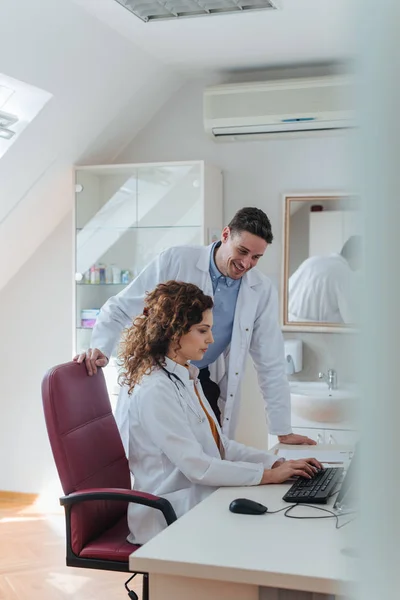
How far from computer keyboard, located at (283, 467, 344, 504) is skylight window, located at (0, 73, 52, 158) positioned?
2281 millimetres

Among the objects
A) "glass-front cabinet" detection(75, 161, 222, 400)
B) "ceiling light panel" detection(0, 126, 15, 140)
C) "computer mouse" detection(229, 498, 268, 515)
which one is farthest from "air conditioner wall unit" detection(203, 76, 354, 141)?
"computer mouse" detection(229, 498, 268, 515)

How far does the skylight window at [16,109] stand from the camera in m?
3.66

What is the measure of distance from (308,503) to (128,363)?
68 cm

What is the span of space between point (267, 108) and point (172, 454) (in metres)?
2.60

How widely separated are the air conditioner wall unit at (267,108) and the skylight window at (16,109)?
1.03m

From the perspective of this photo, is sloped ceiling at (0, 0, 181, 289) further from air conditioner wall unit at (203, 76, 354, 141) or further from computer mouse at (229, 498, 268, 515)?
computer mouse at (229, 498, 268, 515)

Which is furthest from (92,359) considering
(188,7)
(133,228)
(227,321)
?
(133,228)

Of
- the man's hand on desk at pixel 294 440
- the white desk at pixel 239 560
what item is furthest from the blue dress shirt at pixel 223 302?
the white desk at pixel 239 560

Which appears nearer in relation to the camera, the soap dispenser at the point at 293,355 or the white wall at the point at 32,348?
the soap dispenser at the point at 293,355

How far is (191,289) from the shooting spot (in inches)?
93.3

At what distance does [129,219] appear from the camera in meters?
4.38

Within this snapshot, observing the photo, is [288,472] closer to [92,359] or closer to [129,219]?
[92,359]

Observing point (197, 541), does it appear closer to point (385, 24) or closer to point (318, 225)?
point (385, 24)

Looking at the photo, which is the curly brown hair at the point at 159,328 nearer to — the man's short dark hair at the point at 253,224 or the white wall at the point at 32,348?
the man's short dark hair at the point at 253,224
